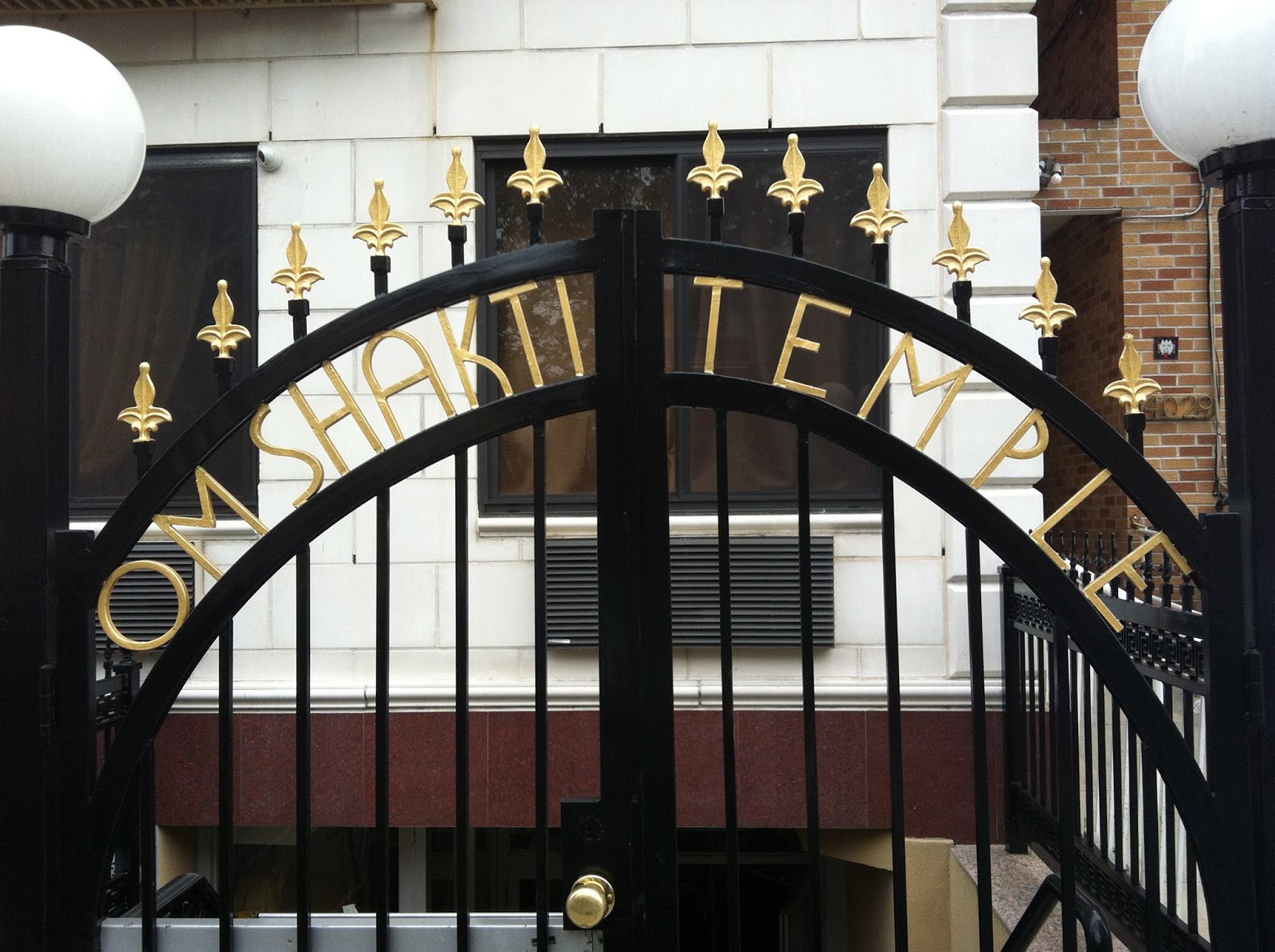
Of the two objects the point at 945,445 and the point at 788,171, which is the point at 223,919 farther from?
the point at 945,445

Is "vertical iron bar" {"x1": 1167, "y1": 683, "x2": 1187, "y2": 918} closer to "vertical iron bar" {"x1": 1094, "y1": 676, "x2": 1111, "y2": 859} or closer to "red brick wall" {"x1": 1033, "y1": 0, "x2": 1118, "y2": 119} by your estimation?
"vertical iron bar" {"x1": 1094, "y1": 676, "x2": 1111, "y2": 859}

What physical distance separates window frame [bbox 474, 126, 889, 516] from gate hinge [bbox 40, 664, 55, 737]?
9.08 ft

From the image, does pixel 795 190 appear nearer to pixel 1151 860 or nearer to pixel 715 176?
pixel 715 176

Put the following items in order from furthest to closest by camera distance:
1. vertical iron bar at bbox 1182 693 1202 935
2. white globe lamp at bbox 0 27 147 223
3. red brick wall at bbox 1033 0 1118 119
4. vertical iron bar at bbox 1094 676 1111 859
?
1. red brick wall at bbox 1033 0 1118 119
2. vertical iron bar at bbox 1094 676 1111 859
3. vertical iron bar at bbox 1182 693 1202 935
4. white globe lamp at bbox 0 27 147 223

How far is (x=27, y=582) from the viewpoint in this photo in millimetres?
2088

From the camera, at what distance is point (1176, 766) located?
6.87ft

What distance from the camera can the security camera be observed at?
15.8 feet

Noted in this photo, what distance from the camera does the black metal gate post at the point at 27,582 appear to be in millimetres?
2082

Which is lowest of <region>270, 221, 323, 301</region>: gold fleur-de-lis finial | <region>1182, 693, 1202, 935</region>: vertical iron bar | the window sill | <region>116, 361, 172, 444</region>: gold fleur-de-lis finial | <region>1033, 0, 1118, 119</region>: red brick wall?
<region>1182, 693, 1202, 935</region>: vertical iron bar

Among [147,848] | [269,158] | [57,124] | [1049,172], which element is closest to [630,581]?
[147,848]

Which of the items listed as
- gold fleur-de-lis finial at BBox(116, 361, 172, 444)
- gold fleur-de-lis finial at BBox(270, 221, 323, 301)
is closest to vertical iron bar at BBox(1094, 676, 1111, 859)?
gold fleur-de-lis finial at BBox(270, 221, 323, 301)

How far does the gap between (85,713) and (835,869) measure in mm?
4461

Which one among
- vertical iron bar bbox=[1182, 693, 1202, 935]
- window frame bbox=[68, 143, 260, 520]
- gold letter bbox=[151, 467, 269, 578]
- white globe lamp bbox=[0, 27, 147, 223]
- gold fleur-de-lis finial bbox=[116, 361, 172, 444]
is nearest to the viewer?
white globe lamp bbox=[0, 27, 147, 223]

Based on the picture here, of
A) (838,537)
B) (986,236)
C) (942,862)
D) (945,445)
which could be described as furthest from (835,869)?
(986,236)
